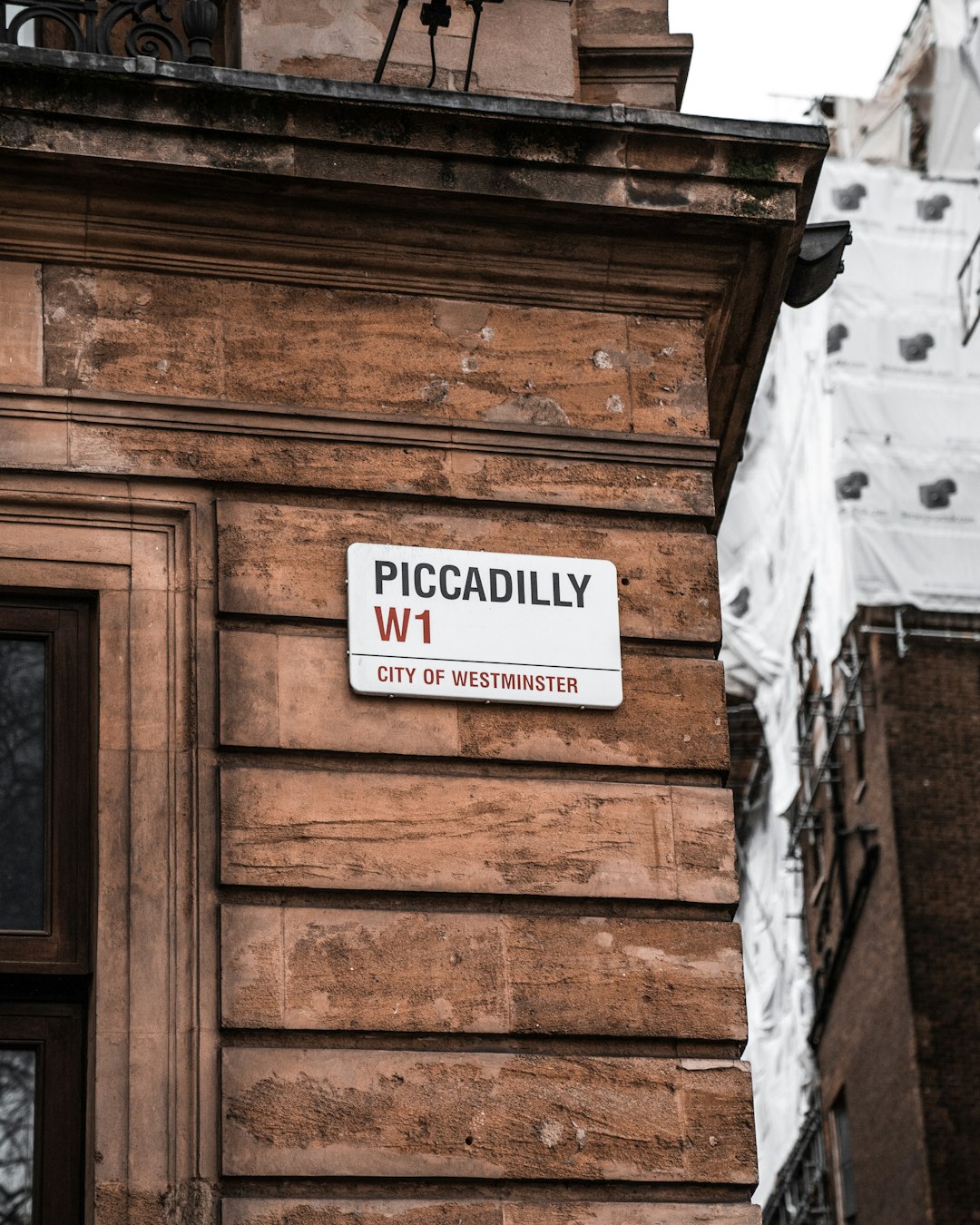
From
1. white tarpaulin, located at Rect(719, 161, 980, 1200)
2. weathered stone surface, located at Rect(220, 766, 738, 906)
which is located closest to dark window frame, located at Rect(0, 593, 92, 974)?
weathered stone surface, located at Rect(220, 766, 738, 906)

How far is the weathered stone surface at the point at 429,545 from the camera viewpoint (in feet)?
26.7

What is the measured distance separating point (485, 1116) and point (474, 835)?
1016mm

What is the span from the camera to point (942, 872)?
94.6 feet

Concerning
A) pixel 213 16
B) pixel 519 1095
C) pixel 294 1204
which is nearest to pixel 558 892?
pixel 519 1095

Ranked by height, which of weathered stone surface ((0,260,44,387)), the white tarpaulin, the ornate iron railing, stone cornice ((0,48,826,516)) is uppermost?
the white tarpaulin

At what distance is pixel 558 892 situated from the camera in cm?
786

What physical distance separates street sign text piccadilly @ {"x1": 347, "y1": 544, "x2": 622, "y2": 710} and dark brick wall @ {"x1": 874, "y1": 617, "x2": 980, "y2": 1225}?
66.5 feet

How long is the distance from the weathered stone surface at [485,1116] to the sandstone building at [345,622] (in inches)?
0.5

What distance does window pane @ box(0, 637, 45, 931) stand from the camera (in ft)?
25.2

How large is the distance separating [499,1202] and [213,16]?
4806mm

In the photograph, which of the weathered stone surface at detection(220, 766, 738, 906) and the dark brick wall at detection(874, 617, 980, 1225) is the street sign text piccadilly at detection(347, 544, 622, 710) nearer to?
the weathered stone surface at detection(220, 766, 738, 906)

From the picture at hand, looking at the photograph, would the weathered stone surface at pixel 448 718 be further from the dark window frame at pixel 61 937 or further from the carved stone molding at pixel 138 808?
the dark window frame at pixel 61 937

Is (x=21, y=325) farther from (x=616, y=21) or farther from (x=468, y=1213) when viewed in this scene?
(x=468, y=1213)

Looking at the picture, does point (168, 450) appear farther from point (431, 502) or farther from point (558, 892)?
point (558, 892)
